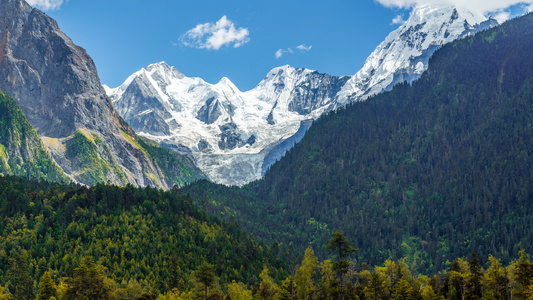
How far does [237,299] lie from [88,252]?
69.1 metres

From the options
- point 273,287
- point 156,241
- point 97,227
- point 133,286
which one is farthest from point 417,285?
point 97,227

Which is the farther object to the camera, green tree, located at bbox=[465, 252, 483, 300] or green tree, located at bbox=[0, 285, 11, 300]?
green tree, located at bbox=[0, 285, 11, 300]

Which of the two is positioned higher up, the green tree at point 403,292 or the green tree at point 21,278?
the green tree at point 21,278

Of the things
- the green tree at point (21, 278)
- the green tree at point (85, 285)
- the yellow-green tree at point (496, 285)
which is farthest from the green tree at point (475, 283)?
the green tree at point (21, 278)

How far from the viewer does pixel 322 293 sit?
138 metres

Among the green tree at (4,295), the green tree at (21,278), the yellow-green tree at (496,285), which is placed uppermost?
the green tree at (21,278)

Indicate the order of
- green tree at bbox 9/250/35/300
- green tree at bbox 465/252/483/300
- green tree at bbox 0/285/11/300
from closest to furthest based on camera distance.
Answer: green tree at bbox 465/252/483/300 → green tree at bbox 0/285/11/300 → green tree at bbox 9/250/35/300

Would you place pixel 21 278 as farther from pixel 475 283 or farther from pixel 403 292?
pixel 475 283

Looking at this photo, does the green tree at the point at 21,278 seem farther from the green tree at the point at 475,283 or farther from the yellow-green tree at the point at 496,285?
the yellow-green tree at the point at 496,285

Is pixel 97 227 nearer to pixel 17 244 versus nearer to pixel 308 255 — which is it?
pixel 17 244

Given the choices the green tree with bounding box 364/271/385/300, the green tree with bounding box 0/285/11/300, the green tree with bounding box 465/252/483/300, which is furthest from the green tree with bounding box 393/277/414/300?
the green tree with bounding box 0/285/11/300

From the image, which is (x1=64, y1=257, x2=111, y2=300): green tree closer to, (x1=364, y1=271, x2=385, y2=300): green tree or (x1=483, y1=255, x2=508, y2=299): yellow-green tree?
(x1=364, y1=271, x2=385, y2=300): green tree

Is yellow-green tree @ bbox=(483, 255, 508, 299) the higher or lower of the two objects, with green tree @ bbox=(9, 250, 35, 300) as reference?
lower

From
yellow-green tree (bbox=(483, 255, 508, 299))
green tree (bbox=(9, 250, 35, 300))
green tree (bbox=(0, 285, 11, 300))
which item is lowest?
yellow-green tree (bbox=(483, 255, 508, 299))
